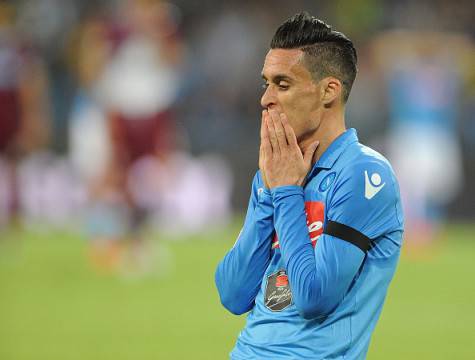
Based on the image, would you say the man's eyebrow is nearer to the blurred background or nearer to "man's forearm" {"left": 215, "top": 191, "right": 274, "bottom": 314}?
"man's forearm" {"left": 215, "top": 191, "right": 274, "bottom": 314}

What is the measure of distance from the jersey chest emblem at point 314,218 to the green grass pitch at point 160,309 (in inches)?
146

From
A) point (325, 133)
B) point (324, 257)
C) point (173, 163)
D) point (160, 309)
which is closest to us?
point (324, 257)

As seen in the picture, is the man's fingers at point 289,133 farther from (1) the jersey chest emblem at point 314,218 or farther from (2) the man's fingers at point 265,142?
(1) the jersey chest emblem at point 314,218

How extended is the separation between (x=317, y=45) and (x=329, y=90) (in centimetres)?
13

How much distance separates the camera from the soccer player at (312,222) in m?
2.79

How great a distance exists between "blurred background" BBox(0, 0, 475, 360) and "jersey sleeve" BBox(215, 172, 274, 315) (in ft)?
11.7

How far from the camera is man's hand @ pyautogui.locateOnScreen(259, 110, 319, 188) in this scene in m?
2.91

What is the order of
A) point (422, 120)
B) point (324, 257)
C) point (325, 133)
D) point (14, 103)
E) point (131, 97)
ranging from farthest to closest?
1. point (422, 120)
2. point (14, 103)
3. point (131, 97)
4. point (325, 133)
5. point (324, 257)

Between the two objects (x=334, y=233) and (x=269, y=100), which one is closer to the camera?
(x=334, y=233)

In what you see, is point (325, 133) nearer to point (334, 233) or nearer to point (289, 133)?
point (289, 133)

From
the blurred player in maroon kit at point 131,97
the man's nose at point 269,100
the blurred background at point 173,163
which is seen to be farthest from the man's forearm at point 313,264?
the blurred player in maroon kit at point 131,97

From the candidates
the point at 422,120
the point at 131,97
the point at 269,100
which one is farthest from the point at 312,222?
the point at 422,120

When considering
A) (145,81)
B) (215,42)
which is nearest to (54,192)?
(145,81)

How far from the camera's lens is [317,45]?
2.98m
